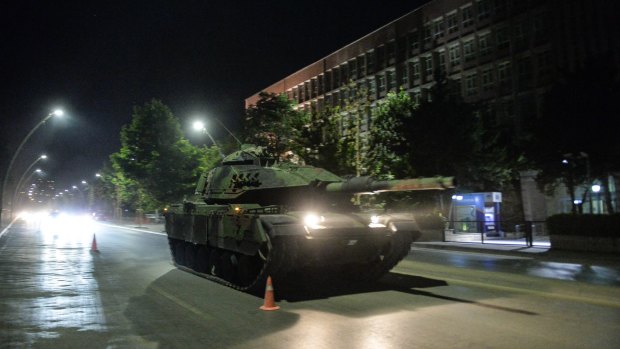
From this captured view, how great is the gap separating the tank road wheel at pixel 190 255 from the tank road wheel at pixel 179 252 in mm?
349

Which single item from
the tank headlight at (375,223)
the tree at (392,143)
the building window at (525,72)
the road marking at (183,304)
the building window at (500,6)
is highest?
the building window at (500,6)

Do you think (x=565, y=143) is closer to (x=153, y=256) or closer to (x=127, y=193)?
(x=153, y=256)

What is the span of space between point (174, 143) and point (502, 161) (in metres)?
28.8

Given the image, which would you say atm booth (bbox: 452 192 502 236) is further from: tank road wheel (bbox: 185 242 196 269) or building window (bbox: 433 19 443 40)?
building window (bbox: 433 19 443 40)

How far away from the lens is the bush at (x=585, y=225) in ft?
61.3

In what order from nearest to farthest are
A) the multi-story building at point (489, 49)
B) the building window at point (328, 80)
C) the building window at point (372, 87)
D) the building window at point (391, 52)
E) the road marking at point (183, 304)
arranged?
1. the road marking at point (183, 304)
2. the multi-story building at point (489, 49)
3. the building window at point (391, 52)
4. the building window at point (372, 87)
5. the building window at point (328, 80)

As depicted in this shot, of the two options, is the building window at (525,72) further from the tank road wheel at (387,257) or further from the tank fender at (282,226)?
the tank fender at (282,226)

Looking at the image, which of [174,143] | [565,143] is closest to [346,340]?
[565,143]

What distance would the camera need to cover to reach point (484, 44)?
4491 cm

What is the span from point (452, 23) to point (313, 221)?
42.4m

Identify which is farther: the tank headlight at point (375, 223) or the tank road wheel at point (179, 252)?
the tank road wheel at point (179, 252)

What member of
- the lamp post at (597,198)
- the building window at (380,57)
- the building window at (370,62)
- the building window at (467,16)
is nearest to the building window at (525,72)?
the building window at (467,16)

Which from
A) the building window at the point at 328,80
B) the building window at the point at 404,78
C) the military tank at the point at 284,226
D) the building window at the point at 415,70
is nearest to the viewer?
the military tank at the point at 284,226

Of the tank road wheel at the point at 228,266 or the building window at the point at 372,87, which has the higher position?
the building window at the point at 372,87
